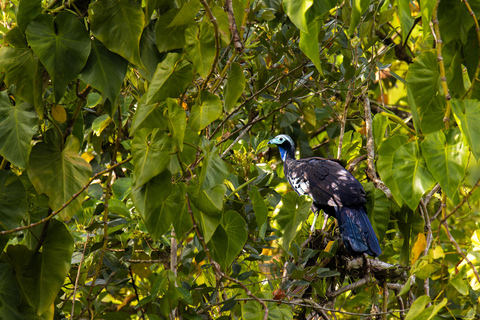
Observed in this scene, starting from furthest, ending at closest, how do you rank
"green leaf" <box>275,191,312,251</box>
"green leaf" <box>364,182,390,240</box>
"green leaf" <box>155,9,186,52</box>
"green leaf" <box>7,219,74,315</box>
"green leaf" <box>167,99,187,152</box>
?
"green leaf" <box>364,182,390,240</box> → "green leaf" <box>275,191,312,251</box> → "green leaf" <box>7,219,74,315</box> → "green leaf" <box>155,9,186,52</box> → "green leaf" <box>167,99,187,152</box>

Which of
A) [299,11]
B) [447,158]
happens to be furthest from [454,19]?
[299,11]

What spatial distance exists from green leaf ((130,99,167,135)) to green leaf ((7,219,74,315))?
1.34 feet

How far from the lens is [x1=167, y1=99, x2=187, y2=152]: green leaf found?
40.0 inches

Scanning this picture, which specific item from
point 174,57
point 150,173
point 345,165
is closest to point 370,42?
point 345,165

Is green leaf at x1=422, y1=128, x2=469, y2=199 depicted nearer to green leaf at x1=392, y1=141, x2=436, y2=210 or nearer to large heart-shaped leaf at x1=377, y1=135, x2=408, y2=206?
green leaf at x1=392, y1=141, x2=436, y2=210

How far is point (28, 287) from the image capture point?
1.28 meters

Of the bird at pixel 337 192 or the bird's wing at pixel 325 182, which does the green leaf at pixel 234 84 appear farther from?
the bird's wing at pixel 325 182

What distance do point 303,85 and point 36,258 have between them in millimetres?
1446

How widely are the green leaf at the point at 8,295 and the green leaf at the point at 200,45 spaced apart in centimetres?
71

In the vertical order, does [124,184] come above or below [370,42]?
below

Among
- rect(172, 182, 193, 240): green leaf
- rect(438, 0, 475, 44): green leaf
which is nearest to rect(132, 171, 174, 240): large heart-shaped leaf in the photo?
rect(172, 182, 193, 240): green leaf

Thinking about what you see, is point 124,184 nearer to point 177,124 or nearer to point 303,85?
point 303,85

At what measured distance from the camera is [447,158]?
0.99m

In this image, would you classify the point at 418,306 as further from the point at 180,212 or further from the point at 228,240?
the point at 180,212
